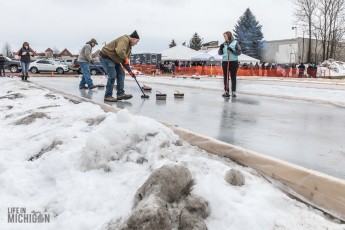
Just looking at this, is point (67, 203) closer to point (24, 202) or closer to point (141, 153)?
point (24, 202)

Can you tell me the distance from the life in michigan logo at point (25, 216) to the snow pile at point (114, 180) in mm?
34

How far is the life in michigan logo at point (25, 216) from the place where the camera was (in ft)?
9.35

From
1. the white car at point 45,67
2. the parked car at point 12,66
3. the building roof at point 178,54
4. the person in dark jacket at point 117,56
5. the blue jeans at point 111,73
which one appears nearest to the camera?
the person in dark jacket at point 117,56

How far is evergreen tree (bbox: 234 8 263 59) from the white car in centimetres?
4773

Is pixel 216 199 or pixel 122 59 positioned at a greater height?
pixel 122 59

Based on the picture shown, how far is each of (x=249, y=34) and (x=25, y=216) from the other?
250ft

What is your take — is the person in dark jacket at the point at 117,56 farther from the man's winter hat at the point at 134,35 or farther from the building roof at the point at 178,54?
the building roof at the point at 178,54

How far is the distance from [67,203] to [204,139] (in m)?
1.69

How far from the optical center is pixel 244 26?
77625mm

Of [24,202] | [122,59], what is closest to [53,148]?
[24,202]

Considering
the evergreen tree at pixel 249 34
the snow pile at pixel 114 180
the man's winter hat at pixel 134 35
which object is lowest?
the snow pile at pixel 114 180

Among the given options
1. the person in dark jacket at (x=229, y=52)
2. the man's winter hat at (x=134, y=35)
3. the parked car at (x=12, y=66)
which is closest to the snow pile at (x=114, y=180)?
the man's winter hat at (x=134, y=35)

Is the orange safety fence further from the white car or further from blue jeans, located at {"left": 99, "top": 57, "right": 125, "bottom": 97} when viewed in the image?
blue jeans, located at {"left": 99, "top": 57, "right": 125, "bottom": 97}

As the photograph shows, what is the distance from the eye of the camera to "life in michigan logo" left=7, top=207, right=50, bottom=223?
2.85 meters
